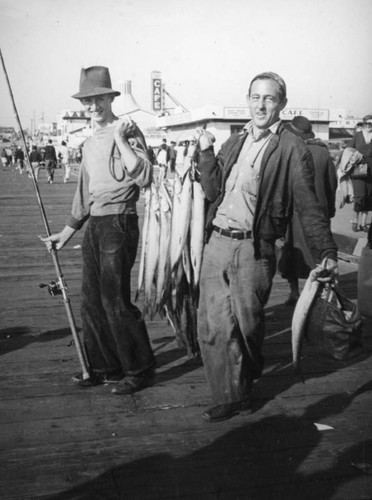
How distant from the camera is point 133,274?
8.53 m

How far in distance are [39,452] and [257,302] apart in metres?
1.50

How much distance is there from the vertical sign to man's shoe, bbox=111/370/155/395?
8797 cm

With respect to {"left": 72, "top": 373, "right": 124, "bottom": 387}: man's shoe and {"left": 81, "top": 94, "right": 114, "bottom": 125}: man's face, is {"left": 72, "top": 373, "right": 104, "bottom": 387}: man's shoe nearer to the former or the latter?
{"left": 72, "top": 373, "right": 124, "bottom": 387}: man's shoe

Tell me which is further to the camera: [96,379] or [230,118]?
[230,118]

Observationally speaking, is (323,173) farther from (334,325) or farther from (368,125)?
(368,125)

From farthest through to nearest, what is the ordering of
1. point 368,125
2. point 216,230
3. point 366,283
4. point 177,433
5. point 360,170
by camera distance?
point 368,125, point 360,170, point 366,283, point 216,230, point 177,433

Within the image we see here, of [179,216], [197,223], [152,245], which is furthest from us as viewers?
[152,245]

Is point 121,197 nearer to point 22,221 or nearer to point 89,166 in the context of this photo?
point 89,166

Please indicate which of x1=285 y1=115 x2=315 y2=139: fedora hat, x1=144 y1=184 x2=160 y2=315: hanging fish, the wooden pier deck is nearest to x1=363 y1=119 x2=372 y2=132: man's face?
x1=285 y1=115 x2=315 y2=139: fedora hat

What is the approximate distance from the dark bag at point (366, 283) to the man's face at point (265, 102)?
211 centimetres

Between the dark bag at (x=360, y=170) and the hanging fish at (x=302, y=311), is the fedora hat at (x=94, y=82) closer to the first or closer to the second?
the hanging fish at (x=302, y=311)

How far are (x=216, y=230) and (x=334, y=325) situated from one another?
923 millimetres

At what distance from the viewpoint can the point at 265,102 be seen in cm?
356

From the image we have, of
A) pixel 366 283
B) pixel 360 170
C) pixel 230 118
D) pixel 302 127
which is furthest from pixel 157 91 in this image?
pixel 366 283
